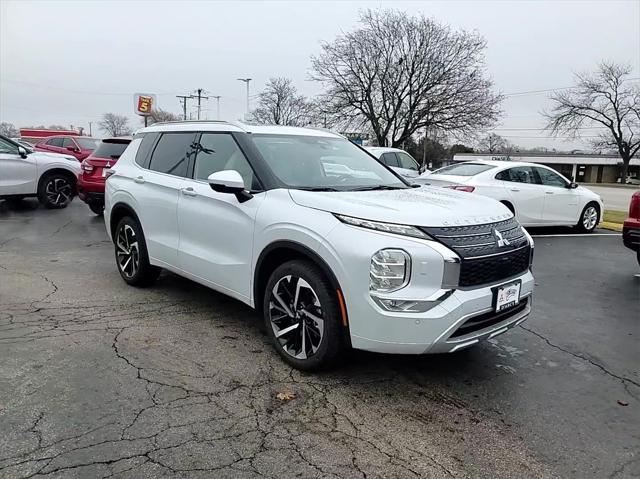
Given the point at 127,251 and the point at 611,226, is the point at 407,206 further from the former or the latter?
the point at 611,226

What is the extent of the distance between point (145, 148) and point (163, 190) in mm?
904

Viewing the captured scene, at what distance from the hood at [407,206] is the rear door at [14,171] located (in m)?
9.93

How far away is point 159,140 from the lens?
18.0ft

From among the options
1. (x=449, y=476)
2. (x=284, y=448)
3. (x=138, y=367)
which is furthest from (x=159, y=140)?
(x=449, y=476)

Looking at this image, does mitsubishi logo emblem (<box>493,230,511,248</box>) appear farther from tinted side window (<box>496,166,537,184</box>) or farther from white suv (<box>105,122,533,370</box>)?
tinted side window (<box>496,166,537,184</box>)

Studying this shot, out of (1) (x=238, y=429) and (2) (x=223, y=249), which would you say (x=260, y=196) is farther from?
(1) (x=238, y=429)

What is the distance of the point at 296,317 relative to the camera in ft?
12.0

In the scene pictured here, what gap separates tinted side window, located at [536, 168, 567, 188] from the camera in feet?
35.3

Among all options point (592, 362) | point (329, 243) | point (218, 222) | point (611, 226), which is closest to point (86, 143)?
point (218, 222)

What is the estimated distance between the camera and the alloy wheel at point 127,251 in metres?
5.59

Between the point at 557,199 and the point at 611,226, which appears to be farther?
the point at 611,226

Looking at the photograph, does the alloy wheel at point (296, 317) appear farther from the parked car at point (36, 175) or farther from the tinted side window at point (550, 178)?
the parked car at point (36, 175)

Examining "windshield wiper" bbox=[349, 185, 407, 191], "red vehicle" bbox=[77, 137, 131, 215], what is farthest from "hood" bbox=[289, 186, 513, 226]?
"red vehicle" bbox=[77, 137, 131, 215]

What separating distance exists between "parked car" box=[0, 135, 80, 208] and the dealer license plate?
1109cm
